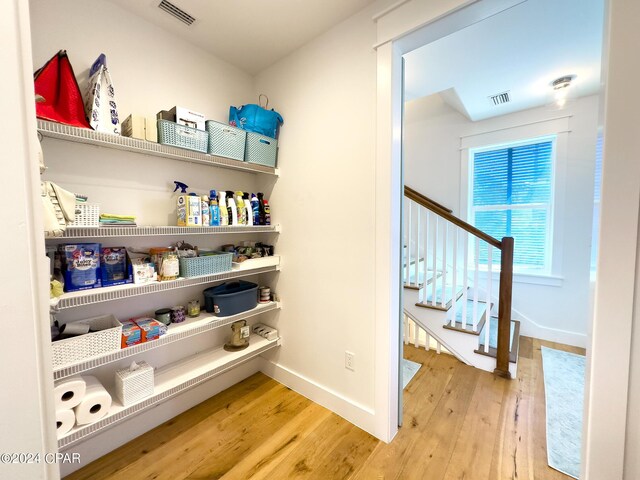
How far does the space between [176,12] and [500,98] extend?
2.92 metres

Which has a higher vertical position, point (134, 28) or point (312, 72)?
point (134, 28)

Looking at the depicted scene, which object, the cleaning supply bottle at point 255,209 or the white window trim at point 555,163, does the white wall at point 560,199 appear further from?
the cleaning supply bottle at point 255,209

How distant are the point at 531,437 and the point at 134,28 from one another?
132 inches

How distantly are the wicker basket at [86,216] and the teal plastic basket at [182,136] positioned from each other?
49cm

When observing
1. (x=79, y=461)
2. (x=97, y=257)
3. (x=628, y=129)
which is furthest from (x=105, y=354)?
(x=628, y=129)

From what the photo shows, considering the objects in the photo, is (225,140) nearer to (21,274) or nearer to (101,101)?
(101,101)

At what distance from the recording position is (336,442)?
149 cm

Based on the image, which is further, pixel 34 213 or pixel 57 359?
pixel 57 359

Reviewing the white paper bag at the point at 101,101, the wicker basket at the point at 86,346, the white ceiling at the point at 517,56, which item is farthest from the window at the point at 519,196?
the wicker basket at the point at 86,346

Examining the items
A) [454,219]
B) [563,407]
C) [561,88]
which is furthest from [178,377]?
[561,88]

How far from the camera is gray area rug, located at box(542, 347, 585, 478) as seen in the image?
1.37m

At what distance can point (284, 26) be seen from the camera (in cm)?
160

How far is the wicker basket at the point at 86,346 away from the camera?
43.0 inches

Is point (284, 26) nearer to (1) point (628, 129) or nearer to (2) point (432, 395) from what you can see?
(1) point (628, 129)
